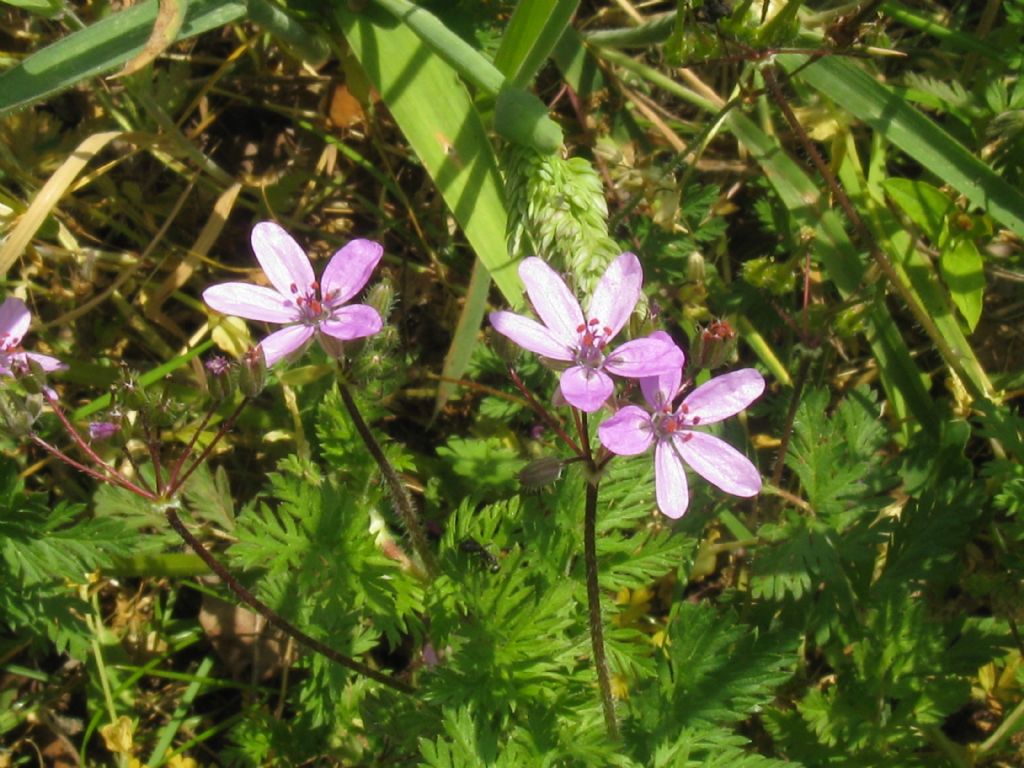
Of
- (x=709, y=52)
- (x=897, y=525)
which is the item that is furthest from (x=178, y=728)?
(x=709, y=52)

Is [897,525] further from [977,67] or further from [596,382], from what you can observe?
[977,67]

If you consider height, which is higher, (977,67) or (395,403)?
(977,67)

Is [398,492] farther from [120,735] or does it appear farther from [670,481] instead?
[120,735]

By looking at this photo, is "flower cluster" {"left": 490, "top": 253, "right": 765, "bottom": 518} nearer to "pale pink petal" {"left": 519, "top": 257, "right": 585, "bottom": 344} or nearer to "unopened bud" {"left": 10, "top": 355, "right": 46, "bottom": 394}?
"pale pink petal" {"left": 519, "top": 257, "right": 585, "bottom": 344}

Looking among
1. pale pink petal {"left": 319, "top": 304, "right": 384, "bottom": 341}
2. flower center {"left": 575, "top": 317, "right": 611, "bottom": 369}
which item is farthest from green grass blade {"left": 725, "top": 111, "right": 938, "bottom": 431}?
pale pink petal {"left": 319, "top": 304, "right": 384, "bottom": 341}

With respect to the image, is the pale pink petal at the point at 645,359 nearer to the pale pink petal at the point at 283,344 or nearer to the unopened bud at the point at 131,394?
the pale pink petal at the point at 283,344

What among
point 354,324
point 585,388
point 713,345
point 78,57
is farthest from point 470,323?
point 78,57
